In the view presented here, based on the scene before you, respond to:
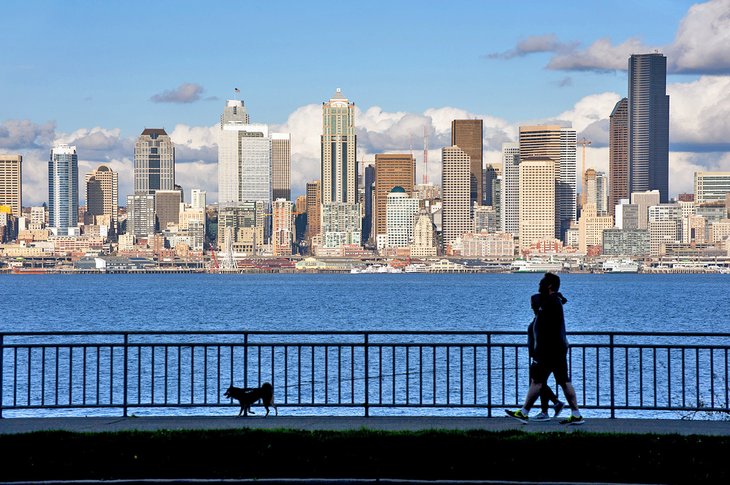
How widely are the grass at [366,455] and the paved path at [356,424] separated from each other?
0.97 m

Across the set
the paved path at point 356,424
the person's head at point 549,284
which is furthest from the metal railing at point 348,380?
the person's head at point 549,284

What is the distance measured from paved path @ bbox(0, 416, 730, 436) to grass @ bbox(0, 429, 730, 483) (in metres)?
0.97

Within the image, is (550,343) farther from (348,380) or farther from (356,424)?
(348,380)

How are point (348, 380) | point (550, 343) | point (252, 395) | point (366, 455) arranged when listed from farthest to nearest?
point (348, 380) → point (252, 395) → point (550, 343) → point (366, 455)

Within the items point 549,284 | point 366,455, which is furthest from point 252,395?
point 549,284

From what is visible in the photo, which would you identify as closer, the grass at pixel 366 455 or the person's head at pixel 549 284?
the grass at pixel 366 455

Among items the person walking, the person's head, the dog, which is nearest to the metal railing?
the dog

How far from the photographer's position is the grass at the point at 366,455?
42.0 feet

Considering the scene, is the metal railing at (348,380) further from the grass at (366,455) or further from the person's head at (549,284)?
the grass at (366,455)

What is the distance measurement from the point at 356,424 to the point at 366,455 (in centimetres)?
267

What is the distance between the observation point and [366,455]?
1360 cm

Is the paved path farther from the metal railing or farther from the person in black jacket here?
the metal railing

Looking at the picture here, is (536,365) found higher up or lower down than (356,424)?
higher up

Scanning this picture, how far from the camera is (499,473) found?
12.8 metres
